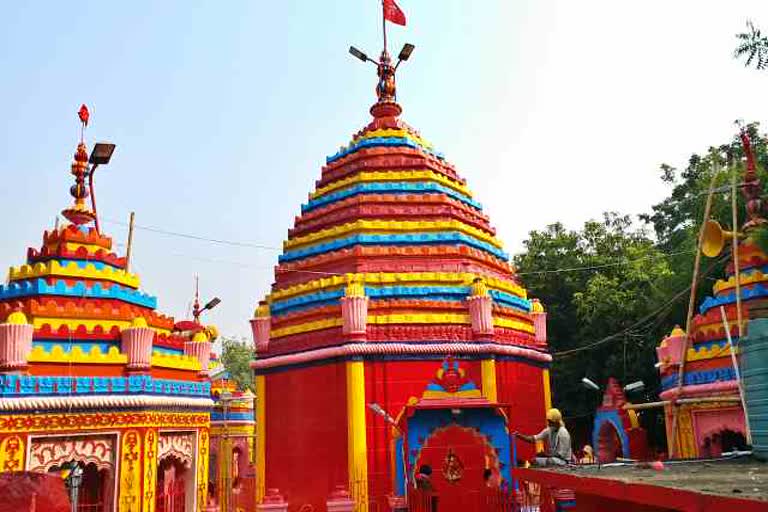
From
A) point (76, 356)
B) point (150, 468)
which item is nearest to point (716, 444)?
point (150, 468)

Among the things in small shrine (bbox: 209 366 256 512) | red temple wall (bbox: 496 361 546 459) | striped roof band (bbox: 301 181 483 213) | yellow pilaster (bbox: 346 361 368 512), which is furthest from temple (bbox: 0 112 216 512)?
small shrine (bbox: 209 366 256 512)

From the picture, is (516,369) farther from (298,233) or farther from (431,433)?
(298,233)

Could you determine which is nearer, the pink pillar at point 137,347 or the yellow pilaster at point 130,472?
the yellow pilaster at point 130,472

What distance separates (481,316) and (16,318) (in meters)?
9.67

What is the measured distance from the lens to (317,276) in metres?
17.9

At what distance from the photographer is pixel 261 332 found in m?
17.9

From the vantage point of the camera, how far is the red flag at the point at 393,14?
22.7 metres

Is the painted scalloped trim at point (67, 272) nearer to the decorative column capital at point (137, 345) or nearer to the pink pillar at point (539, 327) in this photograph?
the decorative column capital at point (137, 345)

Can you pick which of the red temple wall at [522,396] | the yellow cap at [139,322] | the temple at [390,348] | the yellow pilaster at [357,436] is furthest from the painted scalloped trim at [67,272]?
the red temple wall at [522,396]

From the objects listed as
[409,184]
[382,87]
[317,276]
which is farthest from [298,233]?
[382,87]

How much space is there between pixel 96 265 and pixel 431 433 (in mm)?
7606

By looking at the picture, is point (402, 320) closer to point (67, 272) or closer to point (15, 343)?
point (67, 272)

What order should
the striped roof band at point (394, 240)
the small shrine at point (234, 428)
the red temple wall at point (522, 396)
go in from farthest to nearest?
the small shrine at point (234, 428), the striped roof band at point (394, 240), the red temple wall at point (522, 396)

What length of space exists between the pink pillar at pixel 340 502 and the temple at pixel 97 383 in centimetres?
307
